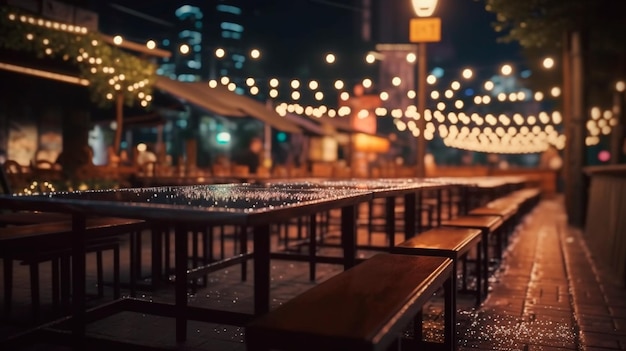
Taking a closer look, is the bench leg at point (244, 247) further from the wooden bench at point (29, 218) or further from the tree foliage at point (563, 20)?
the tree foliage at point (563, 20)

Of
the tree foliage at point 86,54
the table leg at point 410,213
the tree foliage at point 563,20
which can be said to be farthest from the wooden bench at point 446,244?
the tree foliage at point 563,20

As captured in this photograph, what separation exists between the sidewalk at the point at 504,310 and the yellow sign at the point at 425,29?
130 inches

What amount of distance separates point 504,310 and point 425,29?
472 cm

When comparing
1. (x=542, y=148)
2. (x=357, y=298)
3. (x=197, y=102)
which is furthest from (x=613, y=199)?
(x=542, y=148)

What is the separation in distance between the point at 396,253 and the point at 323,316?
1.66 m

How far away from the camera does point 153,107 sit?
1159cm

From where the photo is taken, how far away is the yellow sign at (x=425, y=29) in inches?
310

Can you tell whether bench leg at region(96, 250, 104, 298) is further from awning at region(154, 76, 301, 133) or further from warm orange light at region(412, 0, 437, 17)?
awning at region(154, 76, 301, 133)

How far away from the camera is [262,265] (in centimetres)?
236

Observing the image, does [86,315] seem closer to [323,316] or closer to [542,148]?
[323,316]

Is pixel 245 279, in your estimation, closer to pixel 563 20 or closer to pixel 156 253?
pixel 156 253

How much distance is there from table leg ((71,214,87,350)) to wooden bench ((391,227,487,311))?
6.07 feet

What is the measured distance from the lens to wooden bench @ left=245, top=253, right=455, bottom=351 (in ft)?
5.78

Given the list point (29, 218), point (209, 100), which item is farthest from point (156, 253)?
point (209, 100)
